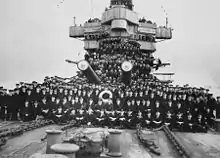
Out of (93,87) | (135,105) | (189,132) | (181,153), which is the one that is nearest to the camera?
(181,153)

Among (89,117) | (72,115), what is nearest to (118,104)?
(89,117)

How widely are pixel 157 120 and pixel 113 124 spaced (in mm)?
1435

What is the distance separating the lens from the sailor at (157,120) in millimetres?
8521

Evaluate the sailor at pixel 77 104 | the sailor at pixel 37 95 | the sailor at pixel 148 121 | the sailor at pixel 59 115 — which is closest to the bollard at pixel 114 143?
the sailor at pixel 148 121

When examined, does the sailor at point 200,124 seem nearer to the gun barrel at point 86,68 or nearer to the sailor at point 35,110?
the gun barrel at point 86,68

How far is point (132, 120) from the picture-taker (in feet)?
28.0

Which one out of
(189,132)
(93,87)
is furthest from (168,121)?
(93,87)

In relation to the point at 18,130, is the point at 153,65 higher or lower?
higher

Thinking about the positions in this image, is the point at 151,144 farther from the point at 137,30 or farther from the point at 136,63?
the point at 137,30

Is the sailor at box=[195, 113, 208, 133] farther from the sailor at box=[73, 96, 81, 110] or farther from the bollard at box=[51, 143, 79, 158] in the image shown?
the bollard at box=[51, 143, 79, 158]

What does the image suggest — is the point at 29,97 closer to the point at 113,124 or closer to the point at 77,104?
the point at 77,104

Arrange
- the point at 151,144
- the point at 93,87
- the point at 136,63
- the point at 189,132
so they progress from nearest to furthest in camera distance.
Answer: the point at 151,144
the point at 189,132
the point at 93,87
the point at 136,63

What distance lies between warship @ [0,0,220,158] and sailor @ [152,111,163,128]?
0.03 m

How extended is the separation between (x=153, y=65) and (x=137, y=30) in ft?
8.57
